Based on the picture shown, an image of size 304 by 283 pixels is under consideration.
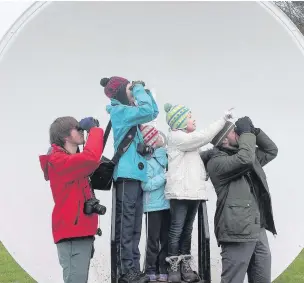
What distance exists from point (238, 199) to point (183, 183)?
1.27ft

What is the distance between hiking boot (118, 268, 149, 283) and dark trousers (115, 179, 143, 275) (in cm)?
3

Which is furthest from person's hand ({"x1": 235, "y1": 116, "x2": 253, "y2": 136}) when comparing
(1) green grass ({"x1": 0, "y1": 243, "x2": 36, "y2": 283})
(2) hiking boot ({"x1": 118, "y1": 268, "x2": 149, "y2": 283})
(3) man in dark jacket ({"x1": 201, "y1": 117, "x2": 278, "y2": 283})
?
(1) green grass ({"x1": 0, "y1": 243, "x2": 36, "y2": 283})

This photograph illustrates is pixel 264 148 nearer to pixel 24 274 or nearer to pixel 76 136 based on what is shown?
pixel 76 136

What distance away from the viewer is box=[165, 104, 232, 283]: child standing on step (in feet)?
13.8

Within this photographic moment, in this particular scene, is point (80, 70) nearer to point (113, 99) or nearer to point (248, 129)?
point (113, 99)

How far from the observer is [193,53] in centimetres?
509

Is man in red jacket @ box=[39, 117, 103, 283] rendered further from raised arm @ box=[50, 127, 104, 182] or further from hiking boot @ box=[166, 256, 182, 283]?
hiking boot @ box=[166, 256, 182, 283]

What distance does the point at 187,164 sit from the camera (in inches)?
169

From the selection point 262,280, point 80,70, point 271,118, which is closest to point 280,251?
point 262,280

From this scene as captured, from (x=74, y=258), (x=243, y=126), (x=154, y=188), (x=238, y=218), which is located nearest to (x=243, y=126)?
(x=243, y=126)

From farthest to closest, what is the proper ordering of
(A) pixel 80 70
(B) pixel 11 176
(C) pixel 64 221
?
1. (A) pixel 80 70
2. (B) pixel 11 176
3. (C) pixel 64 221

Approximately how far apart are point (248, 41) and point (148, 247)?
1.80 meters

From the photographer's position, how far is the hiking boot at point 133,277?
414 centimetres

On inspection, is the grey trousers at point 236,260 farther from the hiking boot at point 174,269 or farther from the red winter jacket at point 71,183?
the red winter jacket at point 71,183
